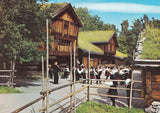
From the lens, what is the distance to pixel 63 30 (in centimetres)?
2334

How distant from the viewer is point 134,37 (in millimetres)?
40906

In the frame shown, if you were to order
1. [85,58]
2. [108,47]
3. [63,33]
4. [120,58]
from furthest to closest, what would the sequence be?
[120,58] < [108,47] < [85,58] < [63,33]

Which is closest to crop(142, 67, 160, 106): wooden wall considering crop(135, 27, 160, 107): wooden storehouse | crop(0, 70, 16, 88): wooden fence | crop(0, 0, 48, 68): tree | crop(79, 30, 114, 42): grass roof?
crop(135, 27, 160, 107): wooden storehouse

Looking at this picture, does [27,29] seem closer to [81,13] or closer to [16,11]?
[16,11]

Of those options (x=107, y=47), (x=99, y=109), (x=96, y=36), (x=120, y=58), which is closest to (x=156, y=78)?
(x=99, y=109)

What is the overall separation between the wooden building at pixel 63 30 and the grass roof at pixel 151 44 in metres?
13.5

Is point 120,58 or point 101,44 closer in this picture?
point 101,44

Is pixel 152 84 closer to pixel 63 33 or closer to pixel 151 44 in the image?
pixel 151 44

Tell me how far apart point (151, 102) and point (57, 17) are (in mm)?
16452

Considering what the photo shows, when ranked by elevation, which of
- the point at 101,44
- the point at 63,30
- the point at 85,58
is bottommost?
the point at 85,58

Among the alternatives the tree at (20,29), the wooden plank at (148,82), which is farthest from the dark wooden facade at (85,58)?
the wooden plank at (148,82)

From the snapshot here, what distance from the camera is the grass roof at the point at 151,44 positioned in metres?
7.93

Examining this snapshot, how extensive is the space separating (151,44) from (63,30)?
51.7ft

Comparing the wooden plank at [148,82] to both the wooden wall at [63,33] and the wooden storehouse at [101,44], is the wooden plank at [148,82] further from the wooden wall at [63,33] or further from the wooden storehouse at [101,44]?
the wooden storehouse at [101,44]
